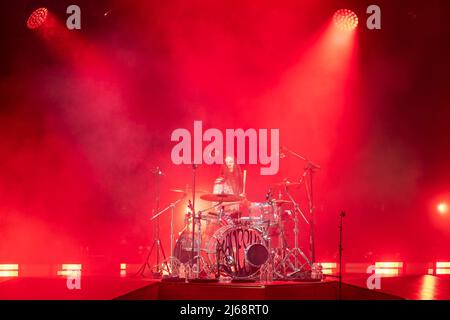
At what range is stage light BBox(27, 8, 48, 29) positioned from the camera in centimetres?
922

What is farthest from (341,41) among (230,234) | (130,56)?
(230,234)

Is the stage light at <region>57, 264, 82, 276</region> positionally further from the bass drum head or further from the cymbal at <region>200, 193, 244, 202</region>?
the bass drum head

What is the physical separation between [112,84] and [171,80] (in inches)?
43.5

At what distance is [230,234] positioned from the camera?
22.8 feet

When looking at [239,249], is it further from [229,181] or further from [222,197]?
[229,181]

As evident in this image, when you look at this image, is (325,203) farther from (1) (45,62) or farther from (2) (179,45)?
(1) (45,62)

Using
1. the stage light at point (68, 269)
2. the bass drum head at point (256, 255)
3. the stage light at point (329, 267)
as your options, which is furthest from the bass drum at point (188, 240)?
the stage light at point (329, 267)

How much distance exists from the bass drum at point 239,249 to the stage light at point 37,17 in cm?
519

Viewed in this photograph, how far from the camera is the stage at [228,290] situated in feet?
17.3

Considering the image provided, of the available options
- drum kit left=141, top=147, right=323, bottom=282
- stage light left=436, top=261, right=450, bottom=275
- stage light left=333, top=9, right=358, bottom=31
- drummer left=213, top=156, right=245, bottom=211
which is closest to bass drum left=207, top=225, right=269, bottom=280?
drum kit left=141, top=147, right=323, bottom=282

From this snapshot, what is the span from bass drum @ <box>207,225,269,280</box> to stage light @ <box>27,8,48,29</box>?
17.0 feet

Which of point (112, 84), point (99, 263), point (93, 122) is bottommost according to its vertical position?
point (99, 263)

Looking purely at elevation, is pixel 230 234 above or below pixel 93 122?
below

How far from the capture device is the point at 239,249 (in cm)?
693
